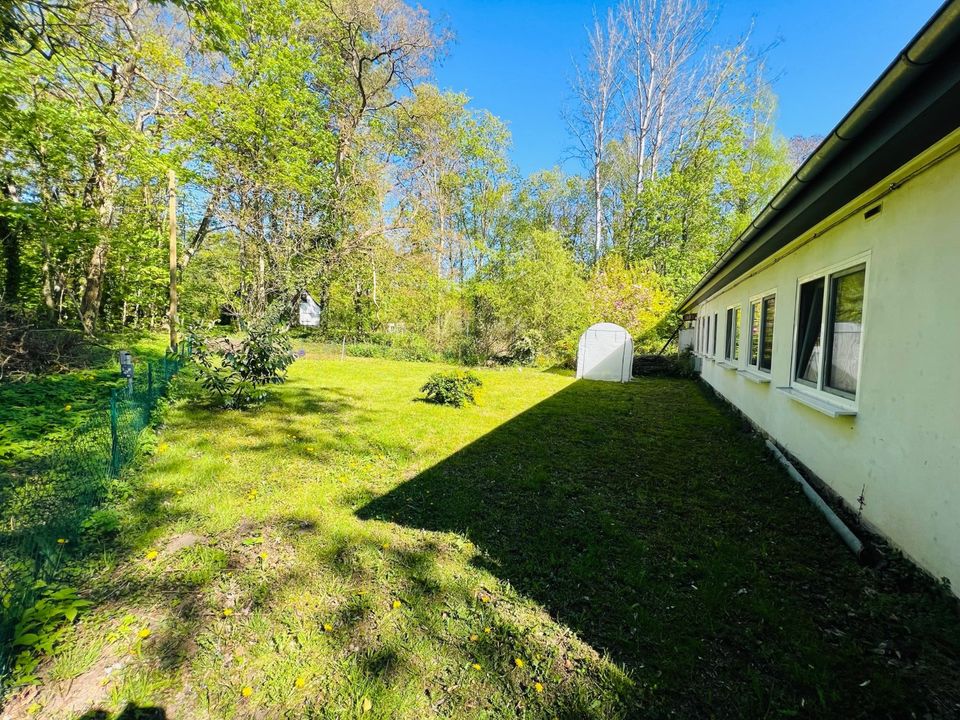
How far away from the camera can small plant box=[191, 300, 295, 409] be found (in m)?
6.59

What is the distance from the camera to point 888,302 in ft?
10.1

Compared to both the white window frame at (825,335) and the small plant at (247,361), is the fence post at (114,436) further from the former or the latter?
the white window frame at (825,335)

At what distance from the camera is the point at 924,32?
179 centimetres

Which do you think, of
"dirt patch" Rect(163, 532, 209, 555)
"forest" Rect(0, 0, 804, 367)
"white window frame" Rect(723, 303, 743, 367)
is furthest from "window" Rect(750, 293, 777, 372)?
"forest" Rect(0, 0, 804, 367)

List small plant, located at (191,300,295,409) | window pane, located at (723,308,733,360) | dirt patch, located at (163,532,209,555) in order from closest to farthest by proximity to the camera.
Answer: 1. dirt patch, located at (163,532,209,555)
2. small plant, located at (191,300,295,409)
3. window pane, located at (723,308,733,360)

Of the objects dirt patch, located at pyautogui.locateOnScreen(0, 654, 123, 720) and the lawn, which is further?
the lawn

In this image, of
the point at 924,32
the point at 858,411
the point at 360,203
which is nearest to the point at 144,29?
the point at 360,203

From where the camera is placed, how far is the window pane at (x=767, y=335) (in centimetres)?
627

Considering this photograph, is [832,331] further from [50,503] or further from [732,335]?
[50,503]

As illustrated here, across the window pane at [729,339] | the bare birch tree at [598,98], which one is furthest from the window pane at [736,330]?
the bare birch tree at [598,98]

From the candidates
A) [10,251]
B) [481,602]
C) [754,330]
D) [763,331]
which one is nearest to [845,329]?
[763,331]

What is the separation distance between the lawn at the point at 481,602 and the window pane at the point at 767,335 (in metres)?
2.25

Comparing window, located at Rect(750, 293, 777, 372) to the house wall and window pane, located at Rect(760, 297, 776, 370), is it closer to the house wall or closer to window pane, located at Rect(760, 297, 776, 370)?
window pane, located at Rect(760, 297, 776, 370)

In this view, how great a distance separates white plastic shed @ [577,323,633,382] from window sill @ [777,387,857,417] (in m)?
8.17
